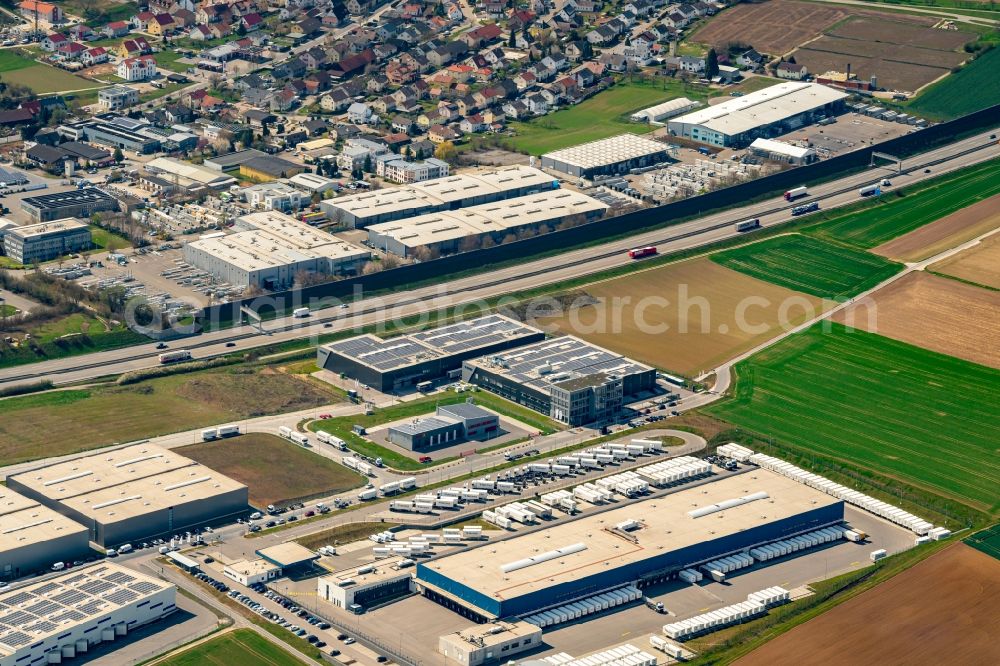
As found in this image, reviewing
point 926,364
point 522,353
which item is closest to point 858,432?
point 926,364

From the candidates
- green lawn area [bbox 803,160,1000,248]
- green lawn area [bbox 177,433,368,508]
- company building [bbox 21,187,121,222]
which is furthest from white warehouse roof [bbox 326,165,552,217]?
green lawn area [bbox 177,433,368,508]

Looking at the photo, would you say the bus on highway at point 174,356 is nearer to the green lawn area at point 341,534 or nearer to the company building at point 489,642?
the green lawn area at point 341,534

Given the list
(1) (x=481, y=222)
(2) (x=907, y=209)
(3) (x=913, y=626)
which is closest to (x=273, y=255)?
(1) (x=481, y=222)

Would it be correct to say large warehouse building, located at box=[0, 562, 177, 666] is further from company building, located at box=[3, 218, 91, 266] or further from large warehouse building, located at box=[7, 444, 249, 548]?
company building, located at box=[3, 218, 91, 266]

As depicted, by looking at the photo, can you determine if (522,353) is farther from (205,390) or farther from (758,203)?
(758,203)

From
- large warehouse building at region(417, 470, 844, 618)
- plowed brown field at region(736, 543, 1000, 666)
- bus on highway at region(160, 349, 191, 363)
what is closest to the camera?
plowed brown field at region(736, 543, 1000, 666)

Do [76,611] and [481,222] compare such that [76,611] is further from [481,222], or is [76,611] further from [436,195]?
[436,195]

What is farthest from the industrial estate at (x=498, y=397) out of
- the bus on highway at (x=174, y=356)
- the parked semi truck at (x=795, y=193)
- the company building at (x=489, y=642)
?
the parked semi truck at (x=795, y=193)
